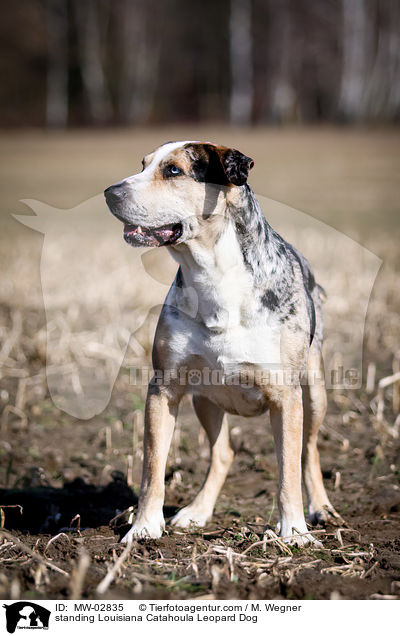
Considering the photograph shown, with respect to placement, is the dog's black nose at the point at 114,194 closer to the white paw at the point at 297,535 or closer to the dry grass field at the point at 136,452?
the dry grass field at the point at 136,452

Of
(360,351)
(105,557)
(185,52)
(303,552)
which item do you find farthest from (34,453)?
(185,52)

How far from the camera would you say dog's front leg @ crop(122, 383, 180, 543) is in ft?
12.7

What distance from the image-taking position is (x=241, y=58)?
3362cm

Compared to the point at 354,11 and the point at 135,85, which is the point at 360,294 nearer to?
the point at 354,11

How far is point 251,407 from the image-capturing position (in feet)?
13.3

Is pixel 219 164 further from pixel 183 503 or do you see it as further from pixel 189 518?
pixel 183 503

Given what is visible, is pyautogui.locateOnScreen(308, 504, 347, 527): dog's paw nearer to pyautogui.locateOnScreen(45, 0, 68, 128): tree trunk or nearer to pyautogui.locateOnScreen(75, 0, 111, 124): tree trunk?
pyautogui.locateOnScreen(75, 0, 111, 124): tree trunk

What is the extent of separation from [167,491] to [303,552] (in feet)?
4.87

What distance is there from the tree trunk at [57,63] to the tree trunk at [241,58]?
8.07m

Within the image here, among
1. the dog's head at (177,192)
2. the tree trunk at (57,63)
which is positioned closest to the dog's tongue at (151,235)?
the dog's head at (177,192)

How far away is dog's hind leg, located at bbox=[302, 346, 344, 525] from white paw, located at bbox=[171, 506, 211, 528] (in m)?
0.68

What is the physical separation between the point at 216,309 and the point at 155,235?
513mm
